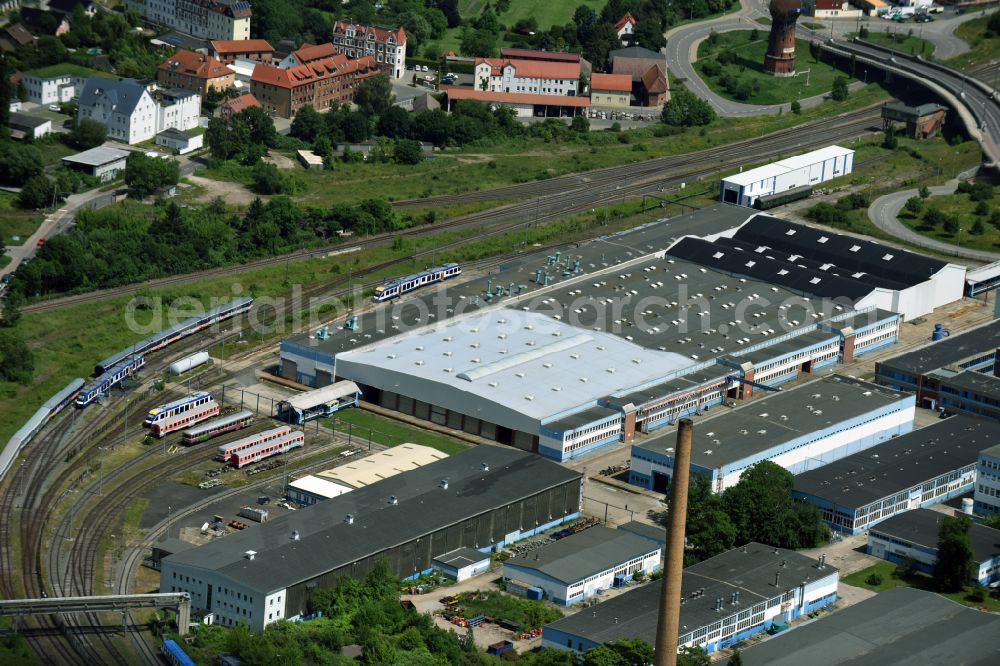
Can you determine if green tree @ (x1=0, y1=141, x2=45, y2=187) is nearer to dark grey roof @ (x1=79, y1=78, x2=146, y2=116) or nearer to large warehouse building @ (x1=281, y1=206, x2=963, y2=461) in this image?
dark grey roof @ (x1=79, y1=78, x2=146, y2=116)

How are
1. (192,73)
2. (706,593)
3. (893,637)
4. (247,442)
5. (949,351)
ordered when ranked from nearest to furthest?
(893,637) < (706,593) < (247,442) < (949,351) < (192,73)

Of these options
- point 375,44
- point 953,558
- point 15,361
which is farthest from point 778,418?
point 375,44

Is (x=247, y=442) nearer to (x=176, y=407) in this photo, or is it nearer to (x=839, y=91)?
(x=176, y=407)

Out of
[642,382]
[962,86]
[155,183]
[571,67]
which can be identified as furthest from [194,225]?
[962,86]

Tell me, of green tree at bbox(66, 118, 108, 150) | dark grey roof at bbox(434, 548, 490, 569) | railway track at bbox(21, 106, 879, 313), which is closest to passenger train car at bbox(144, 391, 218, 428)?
railway track at bbox(21, 106, 879, 313)

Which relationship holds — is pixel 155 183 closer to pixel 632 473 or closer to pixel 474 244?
pixel 474 244
